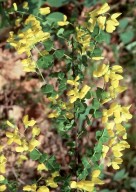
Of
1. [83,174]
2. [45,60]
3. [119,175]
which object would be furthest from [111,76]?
[119,175]

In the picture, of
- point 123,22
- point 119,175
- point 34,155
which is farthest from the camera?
point 123,22

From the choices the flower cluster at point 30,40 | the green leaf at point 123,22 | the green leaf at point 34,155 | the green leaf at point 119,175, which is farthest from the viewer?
the green leaf at point 123,22

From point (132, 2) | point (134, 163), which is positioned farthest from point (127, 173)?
point (132, 2)

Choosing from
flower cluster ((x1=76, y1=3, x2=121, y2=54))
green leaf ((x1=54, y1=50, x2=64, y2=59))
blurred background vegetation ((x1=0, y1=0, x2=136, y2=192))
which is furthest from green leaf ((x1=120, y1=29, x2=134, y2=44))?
green leaf ((x1=54, y1=50, x2=64, y2=59))

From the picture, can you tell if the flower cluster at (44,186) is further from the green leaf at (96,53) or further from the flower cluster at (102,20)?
the flower cluster at (102,20)

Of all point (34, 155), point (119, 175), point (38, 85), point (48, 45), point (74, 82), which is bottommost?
point (119, 175)

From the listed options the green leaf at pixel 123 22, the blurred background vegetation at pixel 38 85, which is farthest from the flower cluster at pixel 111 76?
the green leaf at pixel 123 22

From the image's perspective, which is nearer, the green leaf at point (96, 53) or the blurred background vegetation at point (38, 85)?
the green leaf at point (96, 53)

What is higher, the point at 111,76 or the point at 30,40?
the point at 30,40

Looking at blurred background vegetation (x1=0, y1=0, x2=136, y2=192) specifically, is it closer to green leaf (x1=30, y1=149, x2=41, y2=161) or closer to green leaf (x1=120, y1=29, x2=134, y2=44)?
green leaf (x1=120, y1=29, x2=134, y2=44)

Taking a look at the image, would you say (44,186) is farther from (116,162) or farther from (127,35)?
(127,35)

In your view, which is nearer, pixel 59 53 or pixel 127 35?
pixel 59 53

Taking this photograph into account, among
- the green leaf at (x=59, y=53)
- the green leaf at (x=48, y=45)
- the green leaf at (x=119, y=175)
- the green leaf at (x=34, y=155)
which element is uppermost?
the green leaf at (x=48, y=45)
